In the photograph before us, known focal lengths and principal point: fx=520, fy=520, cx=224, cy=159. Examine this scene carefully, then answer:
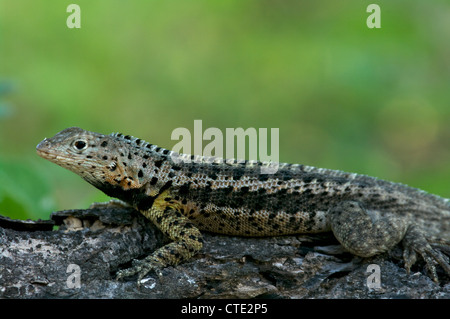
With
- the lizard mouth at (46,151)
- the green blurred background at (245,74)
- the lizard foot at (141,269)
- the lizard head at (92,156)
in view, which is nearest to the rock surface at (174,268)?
the lizard foot at (141,269)

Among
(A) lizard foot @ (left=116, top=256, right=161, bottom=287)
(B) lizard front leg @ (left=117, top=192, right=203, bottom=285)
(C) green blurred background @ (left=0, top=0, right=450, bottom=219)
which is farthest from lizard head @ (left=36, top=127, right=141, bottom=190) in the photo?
(C) green blurred background @ (left=0, top=0, right=450, bottom=219)

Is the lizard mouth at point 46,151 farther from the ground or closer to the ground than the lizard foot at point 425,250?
farther from the ground

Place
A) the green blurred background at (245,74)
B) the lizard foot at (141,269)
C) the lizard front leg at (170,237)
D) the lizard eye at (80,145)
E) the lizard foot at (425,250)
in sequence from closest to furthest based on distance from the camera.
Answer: the lizard foot at (141,269) → the lizard front leg at (170,237) → the lizard foot at (425,250) → the lizard eye at (80,145) → the green blurred background at (245,74)

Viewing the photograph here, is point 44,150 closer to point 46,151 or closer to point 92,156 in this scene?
point 46,151

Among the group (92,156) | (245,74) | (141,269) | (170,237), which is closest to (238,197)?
(170,237)

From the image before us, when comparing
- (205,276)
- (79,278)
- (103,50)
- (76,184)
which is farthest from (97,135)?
(103,50)

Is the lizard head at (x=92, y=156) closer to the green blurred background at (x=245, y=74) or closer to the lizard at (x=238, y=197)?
the lizard at (x=238, y=197)
